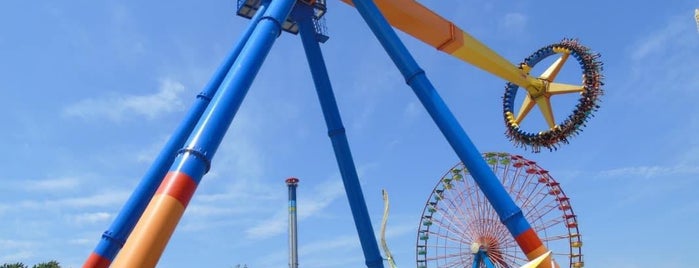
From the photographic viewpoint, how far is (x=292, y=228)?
1352 inches

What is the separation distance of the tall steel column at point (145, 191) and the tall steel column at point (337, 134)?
9.12 ft

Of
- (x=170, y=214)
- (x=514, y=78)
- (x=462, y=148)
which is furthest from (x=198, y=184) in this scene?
(x=514, y=78)

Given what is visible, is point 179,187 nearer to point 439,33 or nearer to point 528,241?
point 528,241

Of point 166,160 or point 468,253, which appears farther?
point 468,253

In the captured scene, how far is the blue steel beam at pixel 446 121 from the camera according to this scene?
12.0m

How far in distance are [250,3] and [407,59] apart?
4.50m

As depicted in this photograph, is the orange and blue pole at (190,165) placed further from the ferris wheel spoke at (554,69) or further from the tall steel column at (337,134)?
the ferris wheel spoke at (554,69)

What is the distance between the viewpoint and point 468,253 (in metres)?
26.4

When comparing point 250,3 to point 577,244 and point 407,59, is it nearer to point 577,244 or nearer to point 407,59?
point 407,59

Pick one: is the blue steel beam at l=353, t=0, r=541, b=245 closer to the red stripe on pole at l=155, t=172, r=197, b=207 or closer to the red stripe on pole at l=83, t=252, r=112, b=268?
the red stripe on pole at l=155, t=172, r=197, b=207

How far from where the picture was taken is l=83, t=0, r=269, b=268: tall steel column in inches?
400

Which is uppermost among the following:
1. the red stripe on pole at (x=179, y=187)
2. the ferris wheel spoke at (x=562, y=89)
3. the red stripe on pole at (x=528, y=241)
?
the ferris wheel spoke at (x=562, y=89)

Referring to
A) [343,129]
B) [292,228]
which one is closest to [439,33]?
[343,129]

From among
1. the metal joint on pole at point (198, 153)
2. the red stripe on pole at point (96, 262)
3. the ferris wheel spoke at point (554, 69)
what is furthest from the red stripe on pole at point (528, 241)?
the ferris wheel spoke at point (554, 69)
